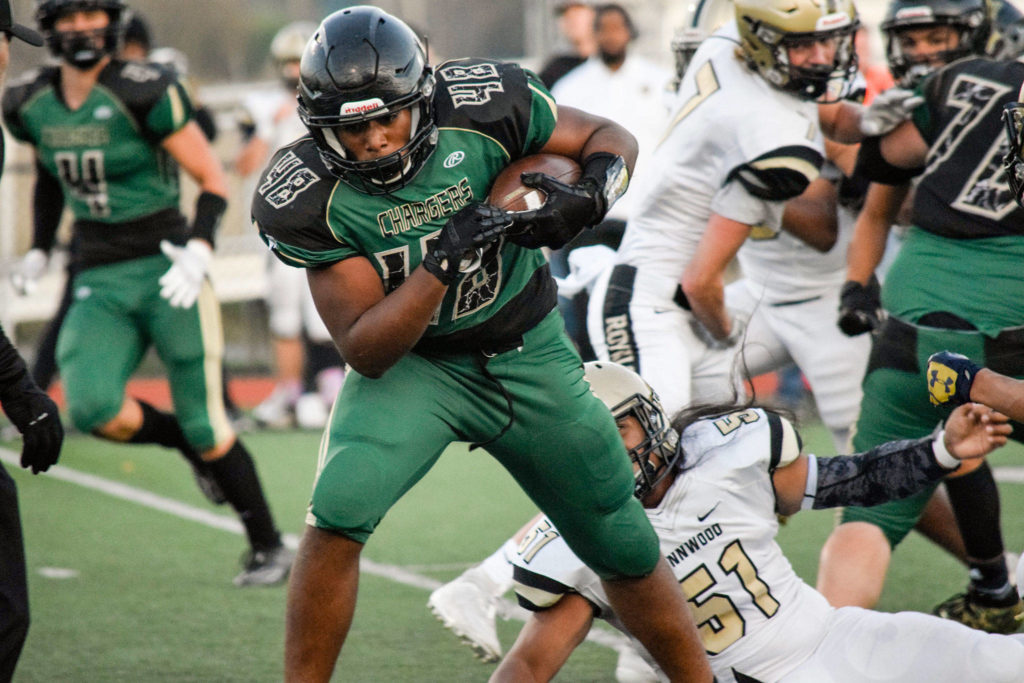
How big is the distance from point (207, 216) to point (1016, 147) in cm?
312

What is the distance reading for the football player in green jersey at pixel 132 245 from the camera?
4703mm

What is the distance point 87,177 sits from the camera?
16.3 ft

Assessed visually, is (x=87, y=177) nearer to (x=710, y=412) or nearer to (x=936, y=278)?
(x=710, y=412)

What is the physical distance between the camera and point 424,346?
2768 millimetres

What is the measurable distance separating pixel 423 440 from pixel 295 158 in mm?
637

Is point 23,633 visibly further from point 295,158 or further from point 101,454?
point 101,454

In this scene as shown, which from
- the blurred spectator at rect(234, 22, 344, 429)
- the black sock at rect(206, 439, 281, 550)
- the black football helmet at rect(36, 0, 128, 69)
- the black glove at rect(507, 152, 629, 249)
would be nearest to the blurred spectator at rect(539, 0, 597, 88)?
the blurred spectator at rect(234, 22, 344, 429)

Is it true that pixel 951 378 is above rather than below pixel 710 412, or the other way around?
above

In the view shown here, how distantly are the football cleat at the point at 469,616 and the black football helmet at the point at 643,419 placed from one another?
0.54m

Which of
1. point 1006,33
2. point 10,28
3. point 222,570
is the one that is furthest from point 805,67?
point 222,570

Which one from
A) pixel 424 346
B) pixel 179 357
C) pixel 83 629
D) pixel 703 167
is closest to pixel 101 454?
pixel 179 357

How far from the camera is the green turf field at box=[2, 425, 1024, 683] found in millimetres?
3740

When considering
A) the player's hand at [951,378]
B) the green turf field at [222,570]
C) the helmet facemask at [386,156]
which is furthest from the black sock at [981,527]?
the helmet facemask at [386,156]

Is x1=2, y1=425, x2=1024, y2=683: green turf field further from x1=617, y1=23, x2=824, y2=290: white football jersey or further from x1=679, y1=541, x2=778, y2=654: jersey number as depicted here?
x1=617, y1=23, x2=824, y2=290: white football jersey
